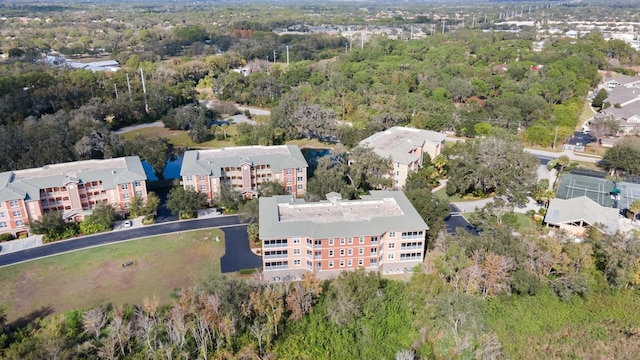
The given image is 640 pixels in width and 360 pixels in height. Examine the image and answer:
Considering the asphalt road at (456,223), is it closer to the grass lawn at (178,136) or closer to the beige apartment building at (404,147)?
the beige apartment building at (404,147)

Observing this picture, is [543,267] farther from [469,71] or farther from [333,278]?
[469,71]

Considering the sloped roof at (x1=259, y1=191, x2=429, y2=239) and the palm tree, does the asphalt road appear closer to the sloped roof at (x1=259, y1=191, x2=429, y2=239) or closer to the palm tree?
the sloped roof at (x1=259, y1=191, x2=429, y2=239)

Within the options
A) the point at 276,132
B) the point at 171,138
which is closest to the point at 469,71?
the point at 276,132

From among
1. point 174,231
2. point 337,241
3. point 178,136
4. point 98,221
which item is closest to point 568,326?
point 337,241

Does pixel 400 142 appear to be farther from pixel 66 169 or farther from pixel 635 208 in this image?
pixel 66 169

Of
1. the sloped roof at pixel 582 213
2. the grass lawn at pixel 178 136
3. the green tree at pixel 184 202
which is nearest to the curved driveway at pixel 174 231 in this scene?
the green tree at pixel 184 202

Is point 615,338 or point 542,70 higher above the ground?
point 542,70
